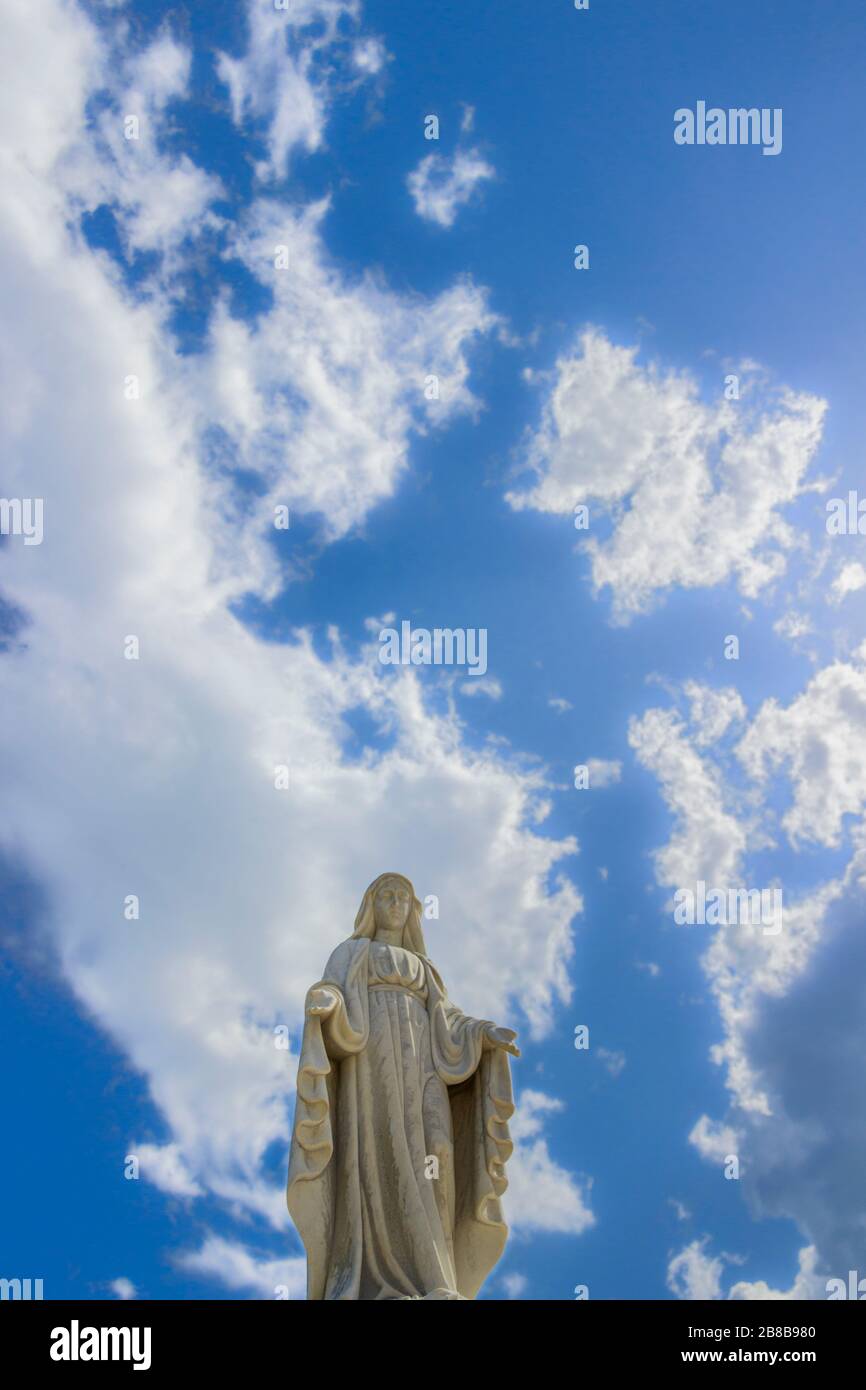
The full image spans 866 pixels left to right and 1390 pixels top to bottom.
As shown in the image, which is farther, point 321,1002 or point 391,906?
point 391,906

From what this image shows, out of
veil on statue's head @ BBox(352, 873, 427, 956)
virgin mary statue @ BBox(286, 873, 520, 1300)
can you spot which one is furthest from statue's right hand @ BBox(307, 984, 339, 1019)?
veil on statue's head @ BBox(352, 873, 427, 956)

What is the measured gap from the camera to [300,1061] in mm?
18859

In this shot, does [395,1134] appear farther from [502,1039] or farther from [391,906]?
[391,906]

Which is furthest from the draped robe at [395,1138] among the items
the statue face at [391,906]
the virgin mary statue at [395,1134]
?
the statue face at [391,906]

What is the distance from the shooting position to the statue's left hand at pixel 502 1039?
19750 millimetres

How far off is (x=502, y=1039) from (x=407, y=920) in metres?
2.02

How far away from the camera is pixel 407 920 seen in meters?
21.1

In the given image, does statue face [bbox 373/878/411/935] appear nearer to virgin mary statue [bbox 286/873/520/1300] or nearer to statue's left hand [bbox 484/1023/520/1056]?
virgin mary statue [bbox 286/873/520/1300]

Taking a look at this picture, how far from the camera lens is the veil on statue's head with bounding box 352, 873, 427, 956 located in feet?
68.5

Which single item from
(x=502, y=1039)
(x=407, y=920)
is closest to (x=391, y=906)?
(x=407, y=920)
